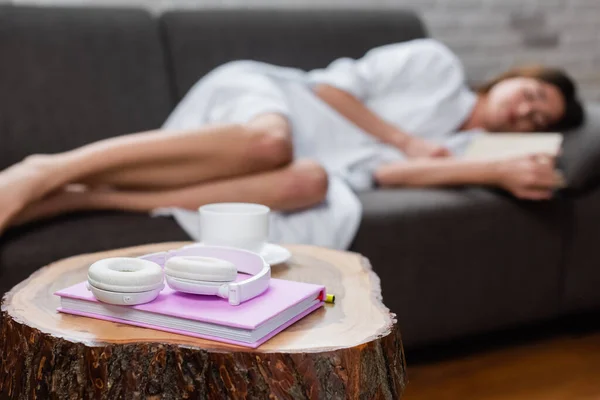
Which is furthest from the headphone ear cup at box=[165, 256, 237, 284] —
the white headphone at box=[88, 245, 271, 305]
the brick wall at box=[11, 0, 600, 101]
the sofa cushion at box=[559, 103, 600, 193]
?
the brick wall at box=[11, 0, 600, 101]

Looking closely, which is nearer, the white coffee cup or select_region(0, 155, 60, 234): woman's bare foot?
the white coffee cup

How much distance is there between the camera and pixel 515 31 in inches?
103

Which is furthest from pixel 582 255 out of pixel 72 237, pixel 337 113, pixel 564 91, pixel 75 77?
pixel 75 77

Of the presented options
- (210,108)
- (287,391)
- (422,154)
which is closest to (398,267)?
(422,154)

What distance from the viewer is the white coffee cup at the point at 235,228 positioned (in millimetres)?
934

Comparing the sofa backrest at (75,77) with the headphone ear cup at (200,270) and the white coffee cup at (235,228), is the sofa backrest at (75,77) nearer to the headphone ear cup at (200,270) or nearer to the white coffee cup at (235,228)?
the white coffee cup at (235,228)

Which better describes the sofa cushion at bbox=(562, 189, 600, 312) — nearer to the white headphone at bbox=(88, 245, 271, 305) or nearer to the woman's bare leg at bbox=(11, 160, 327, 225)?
the woman's bare leg at bbox=(11, 160, 327, 225)

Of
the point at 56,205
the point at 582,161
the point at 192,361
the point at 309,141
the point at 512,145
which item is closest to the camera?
the point at 192,361

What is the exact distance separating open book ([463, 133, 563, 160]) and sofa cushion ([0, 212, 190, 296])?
2.77 feet

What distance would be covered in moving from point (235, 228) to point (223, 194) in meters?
0.43

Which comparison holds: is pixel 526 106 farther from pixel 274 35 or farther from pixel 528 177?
pixel 274 35

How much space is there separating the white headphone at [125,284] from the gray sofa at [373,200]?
1.79 feet

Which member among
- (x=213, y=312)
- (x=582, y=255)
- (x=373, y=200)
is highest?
(x=213, y=312)

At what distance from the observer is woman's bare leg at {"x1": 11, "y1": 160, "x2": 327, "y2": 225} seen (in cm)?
135
